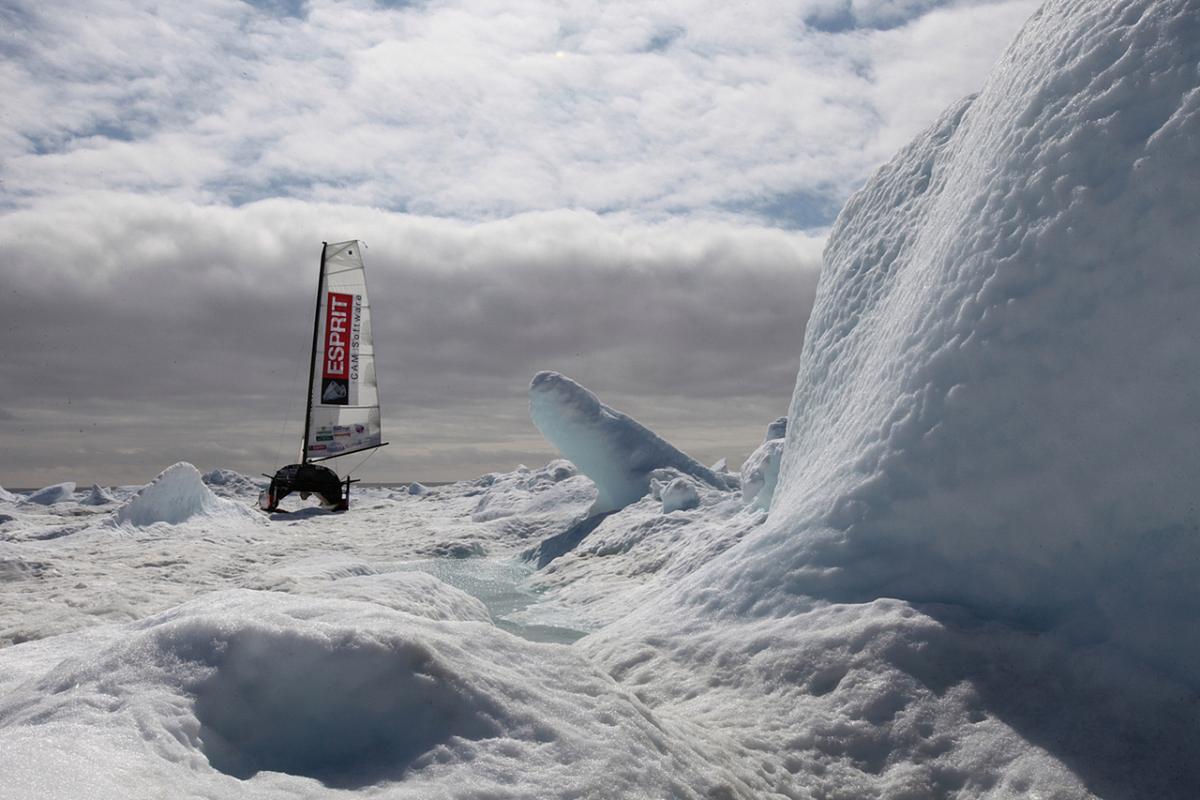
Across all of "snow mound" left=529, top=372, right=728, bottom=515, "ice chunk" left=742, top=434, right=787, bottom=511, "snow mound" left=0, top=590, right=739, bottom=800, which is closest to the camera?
"snow mound" left=0, top=590, right=739, bottom=800

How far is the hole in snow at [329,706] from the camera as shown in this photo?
2.52m

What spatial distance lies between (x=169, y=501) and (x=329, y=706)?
60.5 ft

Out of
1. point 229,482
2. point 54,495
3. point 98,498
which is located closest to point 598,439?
point 98,498

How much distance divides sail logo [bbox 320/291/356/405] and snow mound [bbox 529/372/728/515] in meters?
6.30

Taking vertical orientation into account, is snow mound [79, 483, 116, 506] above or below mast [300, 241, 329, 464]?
below

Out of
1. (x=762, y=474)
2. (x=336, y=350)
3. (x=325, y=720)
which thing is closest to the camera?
(x=325, y=720)

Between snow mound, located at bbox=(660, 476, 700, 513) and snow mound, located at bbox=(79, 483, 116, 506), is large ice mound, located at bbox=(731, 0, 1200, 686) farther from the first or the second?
snow mound, located at bbox=(79, 483, 116, 506)

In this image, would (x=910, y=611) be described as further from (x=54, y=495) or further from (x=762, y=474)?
Answer: (x=54, y=495)

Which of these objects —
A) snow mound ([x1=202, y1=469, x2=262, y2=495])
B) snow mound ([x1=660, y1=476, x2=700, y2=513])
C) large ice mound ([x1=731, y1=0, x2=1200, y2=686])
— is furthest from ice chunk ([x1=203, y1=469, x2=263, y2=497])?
large ice mound ([x1=731, y1=0, x2=1200, y2=686])

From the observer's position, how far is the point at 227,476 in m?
45.8

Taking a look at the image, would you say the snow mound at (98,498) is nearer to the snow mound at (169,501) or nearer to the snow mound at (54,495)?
the snow mound at (54,495)

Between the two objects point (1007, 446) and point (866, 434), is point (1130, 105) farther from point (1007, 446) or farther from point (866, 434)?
point (866, 434)

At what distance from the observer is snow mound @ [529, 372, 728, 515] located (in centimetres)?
1962

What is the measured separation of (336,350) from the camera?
882 inches
